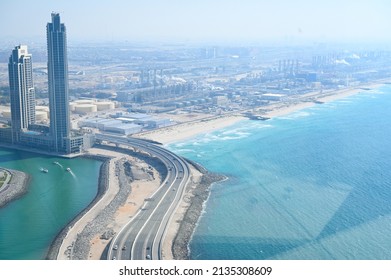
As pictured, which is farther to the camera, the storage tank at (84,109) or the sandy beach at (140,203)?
the storage tank at (84,109)

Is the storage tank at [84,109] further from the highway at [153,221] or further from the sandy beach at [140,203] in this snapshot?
the highway at [153,221]

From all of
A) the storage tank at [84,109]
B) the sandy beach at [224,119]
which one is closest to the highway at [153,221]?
the sandy beach at [224,119]

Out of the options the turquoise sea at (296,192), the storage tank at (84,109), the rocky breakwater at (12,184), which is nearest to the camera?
the turquoise sea at (296,192)

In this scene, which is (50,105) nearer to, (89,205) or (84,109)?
(89,205)

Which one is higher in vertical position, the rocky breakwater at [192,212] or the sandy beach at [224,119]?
the rocky breakwater at [192,212]

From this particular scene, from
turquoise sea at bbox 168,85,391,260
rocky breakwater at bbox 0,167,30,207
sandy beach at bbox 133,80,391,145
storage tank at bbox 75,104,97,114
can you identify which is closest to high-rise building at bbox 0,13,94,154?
rocky breakwater at bbox 0,167,30,207

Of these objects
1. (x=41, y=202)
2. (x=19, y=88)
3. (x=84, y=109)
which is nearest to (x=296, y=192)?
(x=41, y=202)
